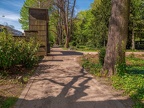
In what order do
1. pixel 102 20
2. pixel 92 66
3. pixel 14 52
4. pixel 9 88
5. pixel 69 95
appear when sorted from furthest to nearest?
1. pixel 102 20
2. pixel 92 66
3. pixel 14 52
4. pixel 9 88
5. pixel 69 95

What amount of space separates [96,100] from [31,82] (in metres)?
2.85

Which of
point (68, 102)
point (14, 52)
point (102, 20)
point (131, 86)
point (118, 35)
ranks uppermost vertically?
point (102, 20)

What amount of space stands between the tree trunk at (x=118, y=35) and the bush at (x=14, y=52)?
13.4ft

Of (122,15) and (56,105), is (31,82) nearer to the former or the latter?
(56,105)

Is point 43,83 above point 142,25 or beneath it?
beneath

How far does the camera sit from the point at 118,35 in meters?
7.49

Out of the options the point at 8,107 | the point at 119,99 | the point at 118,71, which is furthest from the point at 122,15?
the point at 8,107

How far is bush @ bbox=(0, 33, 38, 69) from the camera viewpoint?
7.74 meters

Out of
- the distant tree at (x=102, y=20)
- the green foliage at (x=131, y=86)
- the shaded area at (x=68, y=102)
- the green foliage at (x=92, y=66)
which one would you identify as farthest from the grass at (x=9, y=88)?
the distant tree at (x=102, y=20)

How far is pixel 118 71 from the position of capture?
297 inches

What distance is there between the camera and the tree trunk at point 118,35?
292 inches

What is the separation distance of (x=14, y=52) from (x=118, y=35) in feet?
14.8

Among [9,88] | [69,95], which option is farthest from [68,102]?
[9,88]

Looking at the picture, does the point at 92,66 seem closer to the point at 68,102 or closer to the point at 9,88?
the point at 9,88
